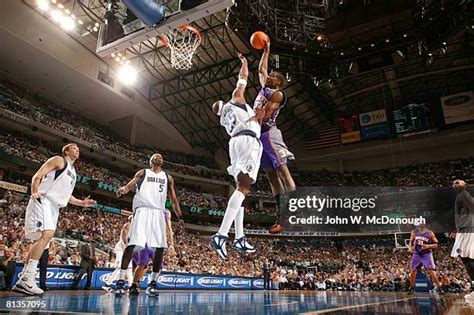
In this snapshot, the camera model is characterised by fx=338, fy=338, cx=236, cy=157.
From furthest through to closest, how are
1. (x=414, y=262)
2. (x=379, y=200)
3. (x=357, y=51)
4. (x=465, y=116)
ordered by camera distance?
(x=465, y=116) → (x=357, y=51) → (x=379, y=200) → (x=414, y=262)

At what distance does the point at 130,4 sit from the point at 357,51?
13.7 metres

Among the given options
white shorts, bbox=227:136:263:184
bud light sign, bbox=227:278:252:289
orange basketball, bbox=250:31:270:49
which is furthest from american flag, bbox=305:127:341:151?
white shorts, bbox=227:136:263:184

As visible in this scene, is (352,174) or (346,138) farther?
(352,174)

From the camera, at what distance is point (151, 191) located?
4.80 metres

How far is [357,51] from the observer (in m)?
16.8

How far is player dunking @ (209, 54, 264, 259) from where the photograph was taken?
10.7ft

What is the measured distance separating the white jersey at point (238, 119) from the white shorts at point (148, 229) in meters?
1.95

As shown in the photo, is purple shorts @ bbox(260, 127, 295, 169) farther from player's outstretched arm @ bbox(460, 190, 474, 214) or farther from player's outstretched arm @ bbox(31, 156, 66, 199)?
player's outstretched arm @ bbox(460, 190, 474, 214)

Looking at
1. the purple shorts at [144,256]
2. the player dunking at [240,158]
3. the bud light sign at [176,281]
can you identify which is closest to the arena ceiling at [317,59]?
the purple shorts at [144,256]

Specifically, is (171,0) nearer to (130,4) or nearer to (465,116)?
(130,4)

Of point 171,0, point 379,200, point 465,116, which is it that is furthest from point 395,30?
point 171,0

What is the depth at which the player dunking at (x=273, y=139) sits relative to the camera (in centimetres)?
364

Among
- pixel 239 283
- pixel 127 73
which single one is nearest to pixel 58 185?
pixel 239 283

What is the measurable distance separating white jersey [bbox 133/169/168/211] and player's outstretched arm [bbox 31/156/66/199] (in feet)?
3.44
